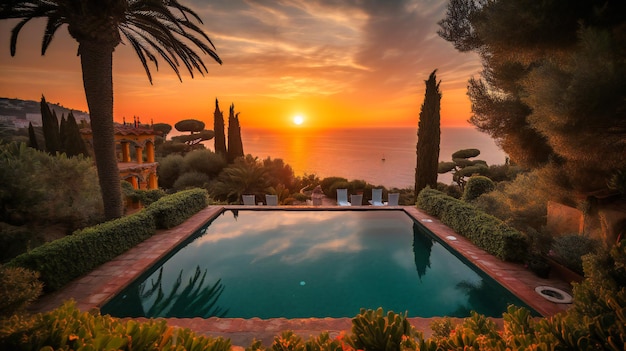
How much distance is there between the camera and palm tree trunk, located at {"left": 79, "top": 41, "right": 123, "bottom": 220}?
8227 millimetres

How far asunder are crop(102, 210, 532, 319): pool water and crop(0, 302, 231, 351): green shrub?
3.89 meters

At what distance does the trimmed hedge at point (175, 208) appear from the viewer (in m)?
10.2

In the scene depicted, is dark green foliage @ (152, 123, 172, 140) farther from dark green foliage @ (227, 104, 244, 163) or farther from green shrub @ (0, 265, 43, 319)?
green shrub @ (0, 265, 43, 319)

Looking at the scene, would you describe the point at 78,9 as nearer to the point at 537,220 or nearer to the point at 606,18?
the point at 606,18

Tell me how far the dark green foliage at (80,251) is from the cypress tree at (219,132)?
1722 centimetres

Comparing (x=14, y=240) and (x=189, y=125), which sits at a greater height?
(x=189, y=125)

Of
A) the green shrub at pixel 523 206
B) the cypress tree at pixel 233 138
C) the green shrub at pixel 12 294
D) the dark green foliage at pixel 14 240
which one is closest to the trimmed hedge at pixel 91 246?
the dark green foliage at pixel 14 240

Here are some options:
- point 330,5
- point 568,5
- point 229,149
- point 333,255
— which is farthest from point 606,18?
point 229,149

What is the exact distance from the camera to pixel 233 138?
25688 mm

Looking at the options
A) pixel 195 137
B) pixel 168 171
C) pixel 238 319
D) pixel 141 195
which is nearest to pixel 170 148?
pixel 195 137

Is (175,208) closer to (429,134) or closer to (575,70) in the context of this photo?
(575,70)

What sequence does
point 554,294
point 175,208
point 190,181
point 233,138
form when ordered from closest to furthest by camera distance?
point 554,294 → point 175,208 → point 190,181 → point 233,138

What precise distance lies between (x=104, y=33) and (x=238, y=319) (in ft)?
27.3

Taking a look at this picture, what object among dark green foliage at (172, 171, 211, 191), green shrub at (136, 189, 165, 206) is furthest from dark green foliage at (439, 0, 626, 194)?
dark green foliage at (172, 171, 211, 191)
